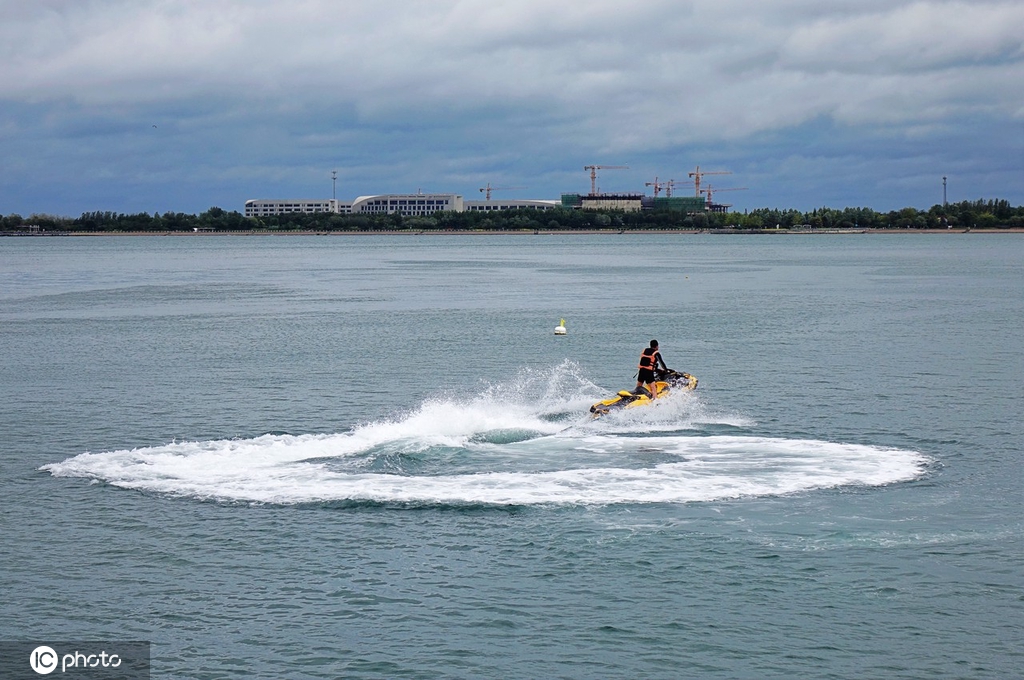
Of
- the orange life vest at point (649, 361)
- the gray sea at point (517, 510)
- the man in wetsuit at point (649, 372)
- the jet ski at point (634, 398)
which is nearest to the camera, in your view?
the gray sea at point (517, 510)

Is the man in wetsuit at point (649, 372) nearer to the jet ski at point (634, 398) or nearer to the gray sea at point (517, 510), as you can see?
the jet ski at point (634, 398)

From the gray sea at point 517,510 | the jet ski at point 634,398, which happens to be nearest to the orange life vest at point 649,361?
the jet ski at point 634,398

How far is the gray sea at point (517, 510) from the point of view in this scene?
59.8 ft

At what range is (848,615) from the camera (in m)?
19.0

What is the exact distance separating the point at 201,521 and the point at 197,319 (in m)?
49.6

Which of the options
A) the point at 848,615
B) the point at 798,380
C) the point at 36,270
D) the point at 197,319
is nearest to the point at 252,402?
the point at 798,380

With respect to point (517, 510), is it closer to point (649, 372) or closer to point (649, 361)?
point (649, 372)

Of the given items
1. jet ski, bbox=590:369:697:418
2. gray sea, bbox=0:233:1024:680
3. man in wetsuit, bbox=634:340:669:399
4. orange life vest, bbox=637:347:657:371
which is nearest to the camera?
gray sea, bbox=0:233:1024:680

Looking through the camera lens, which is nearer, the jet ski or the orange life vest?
the jet ski

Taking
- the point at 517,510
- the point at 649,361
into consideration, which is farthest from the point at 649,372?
the point at 517,510

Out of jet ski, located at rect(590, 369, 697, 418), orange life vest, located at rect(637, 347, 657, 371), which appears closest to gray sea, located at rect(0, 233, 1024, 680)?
jet ski, located at rect(590, 369, 697, 418)

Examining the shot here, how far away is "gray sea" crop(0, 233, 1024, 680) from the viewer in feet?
59.8

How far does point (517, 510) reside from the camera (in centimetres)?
2467

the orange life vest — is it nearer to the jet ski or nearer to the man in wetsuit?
the man in wetsuit
